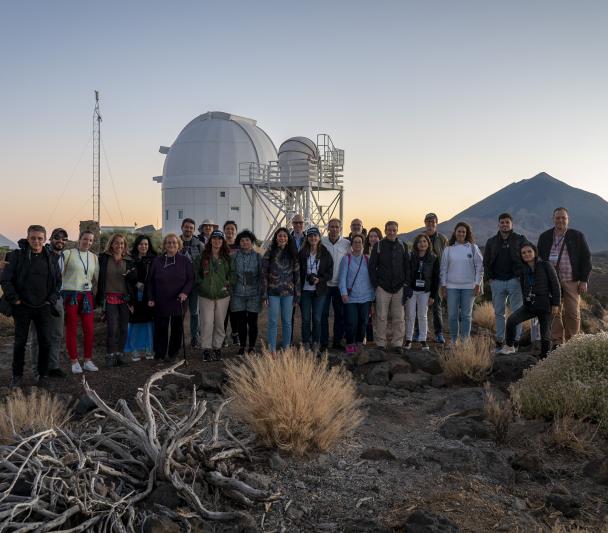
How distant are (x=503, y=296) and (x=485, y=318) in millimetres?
3743

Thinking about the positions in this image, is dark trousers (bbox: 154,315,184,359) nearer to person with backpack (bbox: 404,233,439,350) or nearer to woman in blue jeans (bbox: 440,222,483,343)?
person with backpack (bbox: 404,233,439,350)

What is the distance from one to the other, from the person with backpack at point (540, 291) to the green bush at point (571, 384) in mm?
1388

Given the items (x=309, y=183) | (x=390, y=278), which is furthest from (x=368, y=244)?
(x=309, y=183)

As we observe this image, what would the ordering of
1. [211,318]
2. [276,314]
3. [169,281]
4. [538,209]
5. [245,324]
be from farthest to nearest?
[538,209]
[245,324]
[211,318]
[276,314]
[169,281]

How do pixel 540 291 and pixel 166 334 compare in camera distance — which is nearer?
pixel 540 291

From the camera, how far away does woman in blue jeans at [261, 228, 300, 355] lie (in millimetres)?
7586

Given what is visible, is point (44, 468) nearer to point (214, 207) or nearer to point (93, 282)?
point (93, 282)

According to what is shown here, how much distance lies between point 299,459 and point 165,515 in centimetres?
121

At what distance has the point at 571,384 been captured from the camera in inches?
211

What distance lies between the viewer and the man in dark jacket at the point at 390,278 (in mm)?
8125

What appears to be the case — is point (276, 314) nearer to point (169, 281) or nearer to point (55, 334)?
point (169, 281)

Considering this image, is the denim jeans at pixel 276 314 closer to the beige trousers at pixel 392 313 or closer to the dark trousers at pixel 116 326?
the beige trousers at pixel 392 313

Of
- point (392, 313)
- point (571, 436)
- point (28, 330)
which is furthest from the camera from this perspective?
point (392, 313)

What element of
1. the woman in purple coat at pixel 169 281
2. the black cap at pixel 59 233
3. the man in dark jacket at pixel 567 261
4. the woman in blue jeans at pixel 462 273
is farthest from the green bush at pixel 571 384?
the black cap at pixel 59 233
